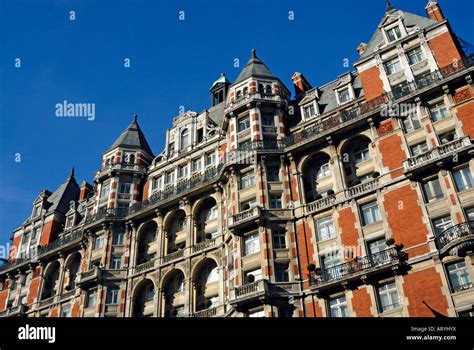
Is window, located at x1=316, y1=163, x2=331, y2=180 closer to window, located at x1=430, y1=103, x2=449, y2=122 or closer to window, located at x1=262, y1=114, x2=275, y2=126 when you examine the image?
window, located at x1=262, y1=114, x2=275, y2=126

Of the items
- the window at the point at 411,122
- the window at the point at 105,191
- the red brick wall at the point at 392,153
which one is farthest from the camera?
the window at the point at 105,191

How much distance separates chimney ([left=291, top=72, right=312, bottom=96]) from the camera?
164 ft

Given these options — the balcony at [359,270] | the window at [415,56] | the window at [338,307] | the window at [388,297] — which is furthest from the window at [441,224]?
the window at [415,56]

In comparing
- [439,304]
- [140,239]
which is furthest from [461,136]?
[140,239]

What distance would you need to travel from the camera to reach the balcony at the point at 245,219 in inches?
1430

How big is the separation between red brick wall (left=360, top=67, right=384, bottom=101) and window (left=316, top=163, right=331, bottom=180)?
265 inches

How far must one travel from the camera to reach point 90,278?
4316 cm

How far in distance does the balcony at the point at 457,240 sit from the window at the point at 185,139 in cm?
2785

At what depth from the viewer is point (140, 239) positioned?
45.9 metres

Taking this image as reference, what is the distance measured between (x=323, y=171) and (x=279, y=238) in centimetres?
698

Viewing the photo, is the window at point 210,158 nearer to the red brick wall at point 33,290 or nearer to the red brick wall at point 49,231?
the red brick wall at point 49,231

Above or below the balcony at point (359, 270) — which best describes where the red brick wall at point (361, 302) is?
below

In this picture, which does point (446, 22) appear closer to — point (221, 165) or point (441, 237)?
point (441, 237)

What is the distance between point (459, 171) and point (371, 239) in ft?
24.2
